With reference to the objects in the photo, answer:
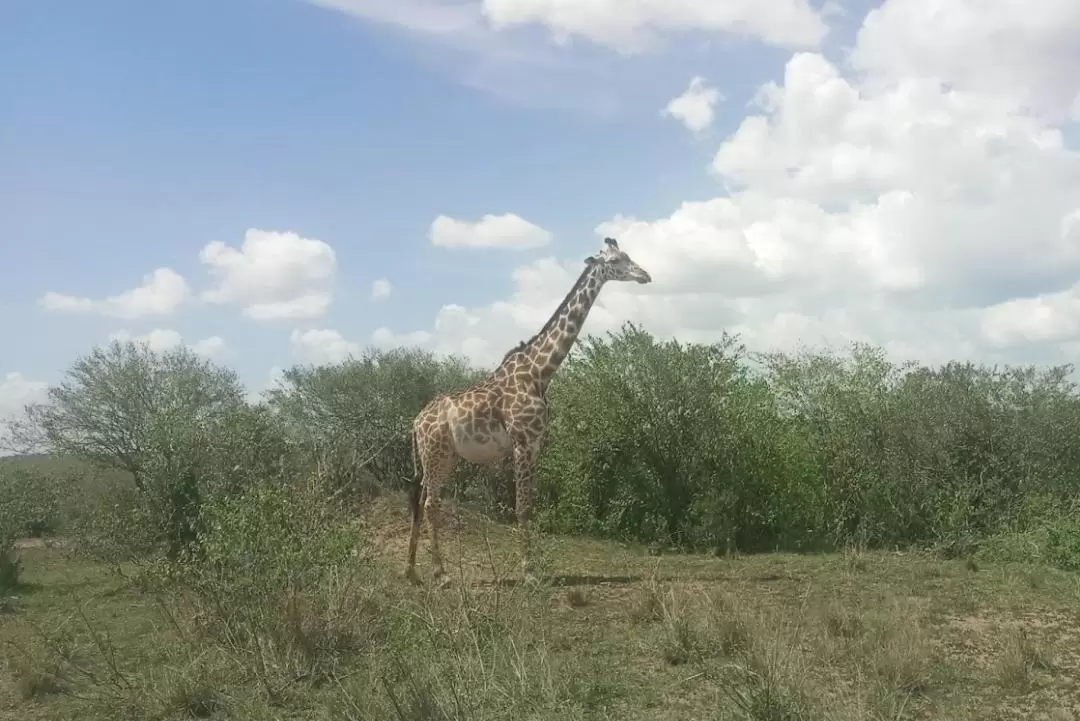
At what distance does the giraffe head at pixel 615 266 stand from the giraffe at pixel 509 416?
12mm

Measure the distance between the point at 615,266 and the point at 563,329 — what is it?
104cm

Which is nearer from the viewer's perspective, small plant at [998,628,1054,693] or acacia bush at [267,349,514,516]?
small plant at [998,628,1054,693]

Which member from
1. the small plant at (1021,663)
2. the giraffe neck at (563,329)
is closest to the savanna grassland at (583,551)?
the small plant at (1021,663)

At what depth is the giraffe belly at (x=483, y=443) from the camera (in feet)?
35.1

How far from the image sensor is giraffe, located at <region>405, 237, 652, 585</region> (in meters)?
10.6

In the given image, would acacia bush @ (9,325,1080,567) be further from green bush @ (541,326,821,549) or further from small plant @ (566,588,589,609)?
small plant @ (566,588,589,609)

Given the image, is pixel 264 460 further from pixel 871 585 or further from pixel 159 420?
pixel 871 585

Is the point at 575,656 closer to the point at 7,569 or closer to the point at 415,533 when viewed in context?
the point at 415,533

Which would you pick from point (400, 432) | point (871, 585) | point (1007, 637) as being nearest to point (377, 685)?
point (1007, 637)

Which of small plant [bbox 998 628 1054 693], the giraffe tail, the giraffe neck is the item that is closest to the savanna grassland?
small plant [bbox 998 628 1054 693]

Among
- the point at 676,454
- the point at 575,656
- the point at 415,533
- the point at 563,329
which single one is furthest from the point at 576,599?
the point at 676,454

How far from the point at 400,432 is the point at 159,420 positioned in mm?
4038

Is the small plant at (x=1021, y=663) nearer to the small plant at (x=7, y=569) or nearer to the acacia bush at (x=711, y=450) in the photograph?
the acacia bush at (x=711, y=450)

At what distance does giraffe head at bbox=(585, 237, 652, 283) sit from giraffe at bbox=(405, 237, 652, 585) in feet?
0.04
